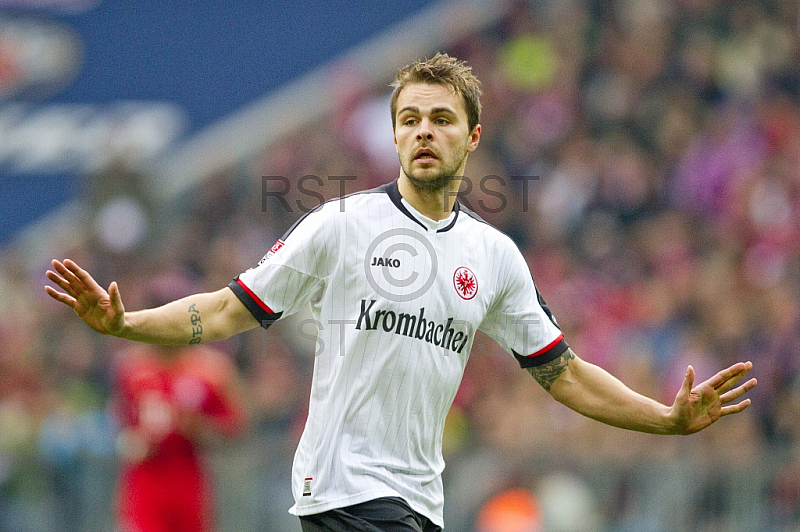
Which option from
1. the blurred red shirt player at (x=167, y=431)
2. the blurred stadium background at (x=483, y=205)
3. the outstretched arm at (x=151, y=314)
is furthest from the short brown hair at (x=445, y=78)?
the blurred stadium background at (x=483, y=205)

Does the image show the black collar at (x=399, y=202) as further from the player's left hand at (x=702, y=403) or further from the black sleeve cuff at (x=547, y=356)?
the player's left hand at (x=702, y=403)

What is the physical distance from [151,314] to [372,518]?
3.81 ft

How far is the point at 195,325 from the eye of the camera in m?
4.37

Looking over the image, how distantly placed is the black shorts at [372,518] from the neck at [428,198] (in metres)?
1.21

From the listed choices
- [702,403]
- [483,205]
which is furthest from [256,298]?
[483,205]

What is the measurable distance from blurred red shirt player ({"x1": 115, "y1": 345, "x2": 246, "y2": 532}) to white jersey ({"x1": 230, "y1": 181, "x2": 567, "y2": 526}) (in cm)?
373

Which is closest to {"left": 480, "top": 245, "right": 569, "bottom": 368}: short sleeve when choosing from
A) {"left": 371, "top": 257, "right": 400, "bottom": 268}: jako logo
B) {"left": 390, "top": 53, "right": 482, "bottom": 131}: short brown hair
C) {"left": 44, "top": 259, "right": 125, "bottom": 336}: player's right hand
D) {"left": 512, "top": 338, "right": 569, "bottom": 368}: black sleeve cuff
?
{"left": 512, "top": 338, "right": 569, "bottom": 368}: black sleeve cuff

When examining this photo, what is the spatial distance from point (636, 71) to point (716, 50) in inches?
35.8

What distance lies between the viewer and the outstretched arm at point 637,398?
4801mm

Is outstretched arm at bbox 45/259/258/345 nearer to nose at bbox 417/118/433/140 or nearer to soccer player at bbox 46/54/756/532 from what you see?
soccer player at bbox 46/54/756/532

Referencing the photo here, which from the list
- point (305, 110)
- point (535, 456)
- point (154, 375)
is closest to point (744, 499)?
point (535, 456)

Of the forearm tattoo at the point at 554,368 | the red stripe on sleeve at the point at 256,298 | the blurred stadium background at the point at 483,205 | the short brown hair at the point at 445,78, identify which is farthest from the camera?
the blurred stadium background at the point at 483,205

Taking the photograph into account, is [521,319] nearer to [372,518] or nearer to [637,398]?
[637,398]

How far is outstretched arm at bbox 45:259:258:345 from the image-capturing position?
13.6ft
